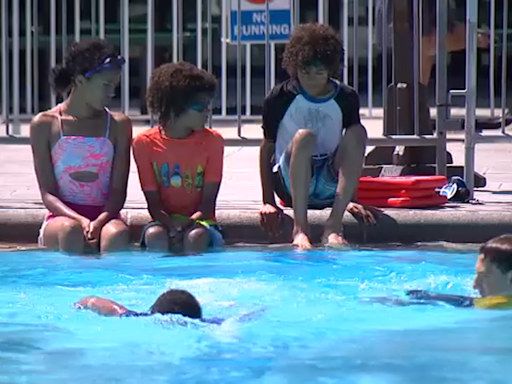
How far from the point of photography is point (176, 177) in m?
6.96

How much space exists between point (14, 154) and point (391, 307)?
691 centimetres

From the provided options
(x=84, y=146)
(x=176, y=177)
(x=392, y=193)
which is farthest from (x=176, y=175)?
(x=392, y=193)

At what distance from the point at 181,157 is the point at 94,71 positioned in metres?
0.68

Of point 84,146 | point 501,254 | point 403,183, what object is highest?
point 84,146

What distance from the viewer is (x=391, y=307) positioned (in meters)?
5.48

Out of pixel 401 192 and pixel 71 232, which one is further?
pixel 401 192

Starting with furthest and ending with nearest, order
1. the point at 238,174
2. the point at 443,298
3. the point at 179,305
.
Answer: the point at 238,174, the point at 443,298, the point at 179,305

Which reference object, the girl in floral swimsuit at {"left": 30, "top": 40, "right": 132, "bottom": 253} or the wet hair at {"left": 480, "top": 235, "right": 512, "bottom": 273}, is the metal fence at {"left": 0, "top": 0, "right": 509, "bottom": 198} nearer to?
the girl in floral swimsuit at {"left": 30, "top": 40, "right": 132, "bottom": 253}

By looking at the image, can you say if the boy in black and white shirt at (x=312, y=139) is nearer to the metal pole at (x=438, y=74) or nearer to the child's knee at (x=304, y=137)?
the child's knee at (x=304, y=137)

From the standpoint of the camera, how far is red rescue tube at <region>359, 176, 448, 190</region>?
756cm

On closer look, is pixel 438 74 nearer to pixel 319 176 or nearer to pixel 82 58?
pixel 319 176

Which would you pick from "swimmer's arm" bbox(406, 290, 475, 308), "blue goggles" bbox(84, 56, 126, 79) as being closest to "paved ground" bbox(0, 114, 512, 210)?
"blue goggles" bbox(84, 56, 126, 79)

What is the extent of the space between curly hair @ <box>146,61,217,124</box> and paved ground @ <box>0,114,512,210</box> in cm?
93

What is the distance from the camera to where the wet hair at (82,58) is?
691 centimetres
